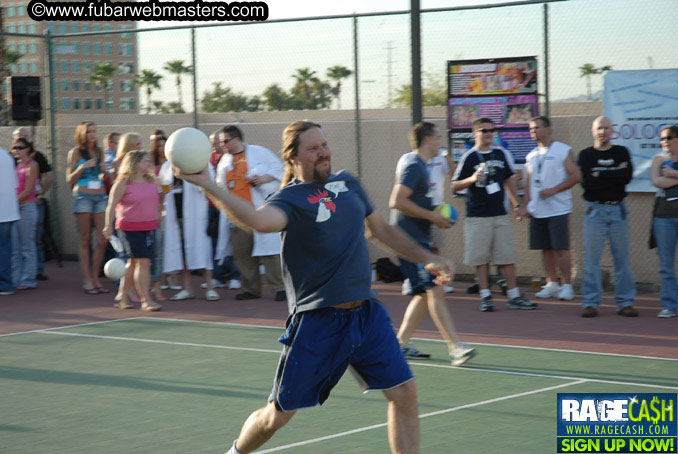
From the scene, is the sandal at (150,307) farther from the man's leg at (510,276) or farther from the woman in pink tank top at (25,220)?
the man's leg at (510,276)

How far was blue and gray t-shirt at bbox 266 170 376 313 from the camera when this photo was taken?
5.44 metres

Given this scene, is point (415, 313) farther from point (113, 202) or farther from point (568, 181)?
point (113, 202)

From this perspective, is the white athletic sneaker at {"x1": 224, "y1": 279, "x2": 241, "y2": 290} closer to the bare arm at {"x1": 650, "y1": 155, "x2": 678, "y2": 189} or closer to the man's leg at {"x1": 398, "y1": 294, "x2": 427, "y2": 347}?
the man's leg at {"x1": 398, "y1": 294, "x2": 427, "y2": 347}

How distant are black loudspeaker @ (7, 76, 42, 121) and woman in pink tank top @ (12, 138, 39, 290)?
233cm

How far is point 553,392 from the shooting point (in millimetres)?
7777

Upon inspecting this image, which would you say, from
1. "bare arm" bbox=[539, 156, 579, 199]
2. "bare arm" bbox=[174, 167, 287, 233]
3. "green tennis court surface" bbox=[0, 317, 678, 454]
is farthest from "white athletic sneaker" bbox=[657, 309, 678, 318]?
"bare arm" bbox=[174, 167, 287, 233]

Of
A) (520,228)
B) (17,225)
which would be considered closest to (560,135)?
(520,228)

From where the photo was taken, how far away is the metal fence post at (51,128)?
1762cm

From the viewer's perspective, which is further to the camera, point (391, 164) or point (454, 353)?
point (391, 164)

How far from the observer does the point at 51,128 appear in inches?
701

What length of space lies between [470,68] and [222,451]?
28.8ft

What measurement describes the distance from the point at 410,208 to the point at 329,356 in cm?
357

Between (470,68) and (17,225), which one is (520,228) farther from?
(17,225)

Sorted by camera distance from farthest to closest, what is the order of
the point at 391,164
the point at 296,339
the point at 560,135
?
the point at 391,164 < the point at 560,135 < the point at 296,339
